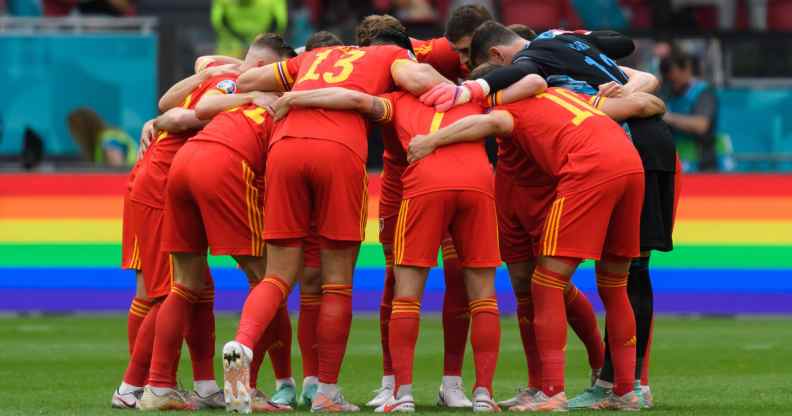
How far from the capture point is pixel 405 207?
802cm

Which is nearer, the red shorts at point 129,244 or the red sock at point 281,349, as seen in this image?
the red sock at point 281,349

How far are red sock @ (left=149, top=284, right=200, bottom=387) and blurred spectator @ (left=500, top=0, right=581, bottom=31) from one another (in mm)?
10077

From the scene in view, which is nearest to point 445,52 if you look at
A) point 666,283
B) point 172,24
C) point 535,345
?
point 535,345

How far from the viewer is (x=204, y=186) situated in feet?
26.5

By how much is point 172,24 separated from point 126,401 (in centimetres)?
858

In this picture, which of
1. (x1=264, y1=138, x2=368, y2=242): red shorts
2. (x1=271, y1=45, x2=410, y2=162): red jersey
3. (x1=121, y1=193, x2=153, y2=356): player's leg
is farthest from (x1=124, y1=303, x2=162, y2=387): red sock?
(x1=271, y1=45, x2=410, y2=162): red jersey

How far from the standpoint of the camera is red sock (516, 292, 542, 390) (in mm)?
8805

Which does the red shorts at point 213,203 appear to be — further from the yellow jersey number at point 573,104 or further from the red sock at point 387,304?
the yellow jersey number at point 573,104

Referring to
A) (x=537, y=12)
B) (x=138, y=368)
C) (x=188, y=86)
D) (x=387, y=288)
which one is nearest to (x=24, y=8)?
(x=537, y=12)

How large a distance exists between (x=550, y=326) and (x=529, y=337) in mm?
869

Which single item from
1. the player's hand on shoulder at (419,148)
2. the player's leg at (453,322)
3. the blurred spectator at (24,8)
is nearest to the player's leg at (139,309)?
the player's leg at (453,322)

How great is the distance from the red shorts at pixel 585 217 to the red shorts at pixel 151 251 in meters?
2.07

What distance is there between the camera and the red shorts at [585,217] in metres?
8.01

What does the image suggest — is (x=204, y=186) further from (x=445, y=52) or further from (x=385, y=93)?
(x=445, y=52)
